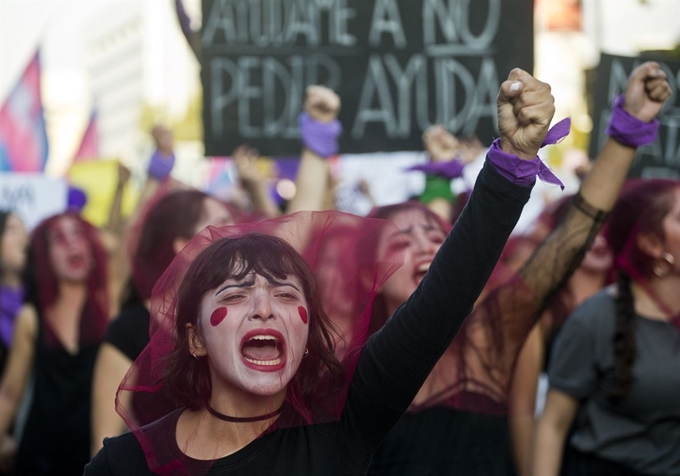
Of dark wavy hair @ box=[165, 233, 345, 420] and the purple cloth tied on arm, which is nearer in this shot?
dark wavy hair @ box=[165, 233, 345, 420]

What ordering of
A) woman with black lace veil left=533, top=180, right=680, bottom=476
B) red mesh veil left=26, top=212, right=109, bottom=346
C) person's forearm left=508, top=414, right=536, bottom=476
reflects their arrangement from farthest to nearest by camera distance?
red mesh veil left=26, top=212, right=109, bottom=346 < person's forearm left=508, top=414, right=536, bottom=476 < woman with black lace veil left=533, top=180, right=680, bottom=476

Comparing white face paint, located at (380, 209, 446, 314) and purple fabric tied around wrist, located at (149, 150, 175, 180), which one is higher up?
purple fabric tied around wrist, located at (149, 150, 175, 180)

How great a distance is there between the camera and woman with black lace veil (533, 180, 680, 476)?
3.35m

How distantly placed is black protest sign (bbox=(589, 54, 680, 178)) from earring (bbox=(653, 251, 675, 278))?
4.34 feet

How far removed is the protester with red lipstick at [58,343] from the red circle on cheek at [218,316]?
2.21 m

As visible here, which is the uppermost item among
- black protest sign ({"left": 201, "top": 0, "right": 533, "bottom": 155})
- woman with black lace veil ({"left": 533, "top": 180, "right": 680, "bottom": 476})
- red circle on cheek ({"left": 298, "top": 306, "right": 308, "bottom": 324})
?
black protest sign ({"left": 201, "top": 0, "right": 533, "bottom": 155})

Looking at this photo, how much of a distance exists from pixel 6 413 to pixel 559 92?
25.1 meters


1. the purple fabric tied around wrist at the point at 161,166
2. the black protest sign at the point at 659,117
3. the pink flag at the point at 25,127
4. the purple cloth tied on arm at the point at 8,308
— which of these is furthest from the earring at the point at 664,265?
the pink flag at the point at 25,127

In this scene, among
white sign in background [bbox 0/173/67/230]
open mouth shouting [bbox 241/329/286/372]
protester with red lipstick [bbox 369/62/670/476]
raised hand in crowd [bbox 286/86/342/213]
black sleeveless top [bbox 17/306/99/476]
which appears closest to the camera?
open mouth shouting [bbox 241/329/286/372]

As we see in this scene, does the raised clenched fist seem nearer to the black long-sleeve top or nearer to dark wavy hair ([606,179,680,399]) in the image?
the black long-sleeve top

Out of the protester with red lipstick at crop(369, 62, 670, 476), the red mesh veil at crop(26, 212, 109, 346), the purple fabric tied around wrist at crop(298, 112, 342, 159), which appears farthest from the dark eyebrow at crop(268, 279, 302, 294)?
the red mesh veil at crop(26, 212, 109, 346)

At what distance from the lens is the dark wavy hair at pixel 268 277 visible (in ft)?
7.00

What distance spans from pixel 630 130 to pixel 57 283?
2710 mm

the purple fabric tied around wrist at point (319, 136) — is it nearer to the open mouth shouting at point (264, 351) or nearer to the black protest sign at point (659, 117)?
the black protest sign at point (659, 117)
